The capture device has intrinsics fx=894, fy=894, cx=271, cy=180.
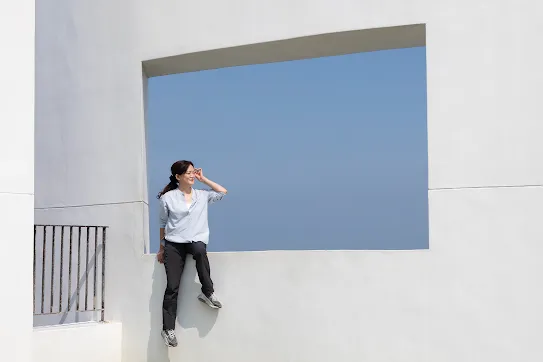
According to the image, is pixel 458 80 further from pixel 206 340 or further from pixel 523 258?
pixel 206 340

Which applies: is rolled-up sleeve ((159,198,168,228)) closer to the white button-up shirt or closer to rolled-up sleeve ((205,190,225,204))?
the white button-up shirt

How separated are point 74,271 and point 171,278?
4.24ft

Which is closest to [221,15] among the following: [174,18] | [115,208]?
[174,18]

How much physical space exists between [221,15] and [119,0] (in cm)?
109

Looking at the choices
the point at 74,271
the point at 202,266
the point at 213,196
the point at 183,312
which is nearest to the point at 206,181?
the point at 213,196

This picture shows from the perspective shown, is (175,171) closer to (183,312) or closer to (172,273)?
(172,273)

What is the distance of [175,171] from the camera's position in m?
7.71

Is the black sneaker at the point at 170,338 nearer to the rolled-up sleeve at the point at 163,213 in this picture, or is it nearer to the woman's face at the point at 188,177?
the rolled-up sleeve at the point at 163,213

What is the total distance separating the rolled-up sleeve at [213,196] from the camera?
7.79 metres

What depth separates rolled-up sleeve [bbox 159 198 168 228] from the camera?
776cm

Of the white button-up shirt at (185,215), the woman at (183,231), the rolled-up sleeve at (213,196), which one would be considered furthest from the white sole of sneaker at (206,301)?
the rolled-up sleeve at (213,196)

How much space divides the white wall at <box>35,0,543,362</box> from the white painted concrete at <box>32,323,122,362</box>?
15 cm

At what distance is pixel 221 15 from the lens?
788 cm
